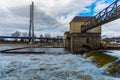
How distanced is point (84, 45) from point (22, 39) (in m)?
79.9

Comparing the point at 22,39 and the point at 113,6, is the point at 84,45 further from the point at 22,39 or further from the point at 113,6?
the point at 22,39

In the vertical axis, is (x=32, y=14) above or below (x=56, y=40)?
above

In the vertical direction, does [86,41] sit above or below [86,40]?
below

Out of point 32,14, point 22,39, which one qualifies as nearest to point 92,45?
point 32,14

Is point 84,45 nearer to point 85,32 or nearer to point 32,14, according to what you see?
point 85,32

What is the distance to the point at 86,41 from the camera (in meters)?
36.2

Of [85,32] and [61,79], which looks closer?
[61,79]

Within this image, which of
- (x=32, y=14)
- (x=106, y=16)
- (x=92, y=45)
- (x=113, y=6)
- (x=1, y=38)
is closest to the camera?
(x=113, y=6)

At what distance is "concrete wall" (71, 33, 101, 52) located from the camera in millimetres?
36125

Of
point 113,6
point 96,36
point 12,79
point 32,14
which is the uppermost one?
point 32,14

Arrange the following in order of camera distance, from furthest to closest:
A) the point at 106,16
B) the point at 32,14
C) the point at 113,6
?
the point at 32,14
the point at 106,16
the point at 113,6

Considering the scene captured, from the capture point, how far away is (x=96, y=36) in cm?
3631

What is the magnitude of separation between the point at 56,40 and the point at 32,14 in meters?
45.2

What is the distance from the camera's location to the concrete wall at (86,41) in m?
36.1
